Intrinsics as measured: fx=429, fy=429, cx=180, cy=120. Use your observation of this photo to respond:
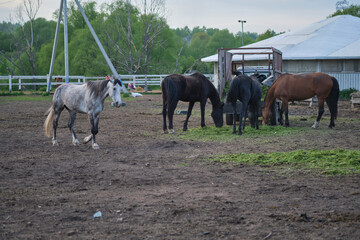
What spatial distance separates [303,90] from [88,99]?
7041mm

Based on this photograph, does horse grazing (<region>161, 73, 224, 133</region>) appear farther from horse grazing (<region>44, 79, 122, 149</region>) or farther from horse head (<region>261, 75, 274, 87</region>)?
horse grazing (<region>44, 79, 122, 149</region>)

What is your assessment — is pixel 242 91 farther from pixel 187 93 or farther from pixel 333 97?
pixel 333 97

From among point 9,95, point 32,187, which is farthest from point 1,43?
point 32,187

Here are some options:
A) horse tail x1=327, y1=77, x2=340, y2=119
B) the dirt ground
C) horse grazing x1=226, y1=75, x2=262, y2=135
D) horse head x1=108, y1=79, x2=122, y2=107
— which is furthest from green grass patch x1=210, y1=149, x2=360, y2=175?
horse tail x1=327, y1=77, x2=340, y2=119

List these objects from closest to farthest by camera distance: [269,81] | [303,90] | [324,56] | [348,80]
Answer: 1. [303,90]
2. [269,81]
3. [324,56]
4. [348,80]

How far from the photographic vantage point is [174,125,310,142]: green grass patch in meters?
11.2

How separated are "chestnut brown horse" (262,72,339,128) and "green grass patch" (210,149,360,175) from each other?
16.5 ft

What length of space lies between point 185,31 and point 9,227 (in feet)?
628

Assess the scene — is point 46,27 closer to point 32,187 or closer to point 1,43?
point 1,43

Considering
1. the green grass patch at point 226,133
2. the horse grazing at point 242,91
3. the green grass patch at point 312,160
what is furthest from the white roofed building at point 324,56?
the green grass patch at point 312,160

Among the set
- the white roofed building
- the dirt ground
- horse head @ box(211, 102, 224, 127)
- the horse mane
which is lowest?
the dirt ground

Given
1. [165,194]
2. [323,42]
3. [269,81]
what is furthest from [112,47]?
[165,194]

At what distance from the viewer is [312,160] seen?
25.3 ft

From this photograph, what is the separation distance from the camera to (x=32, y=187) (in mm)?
6184
